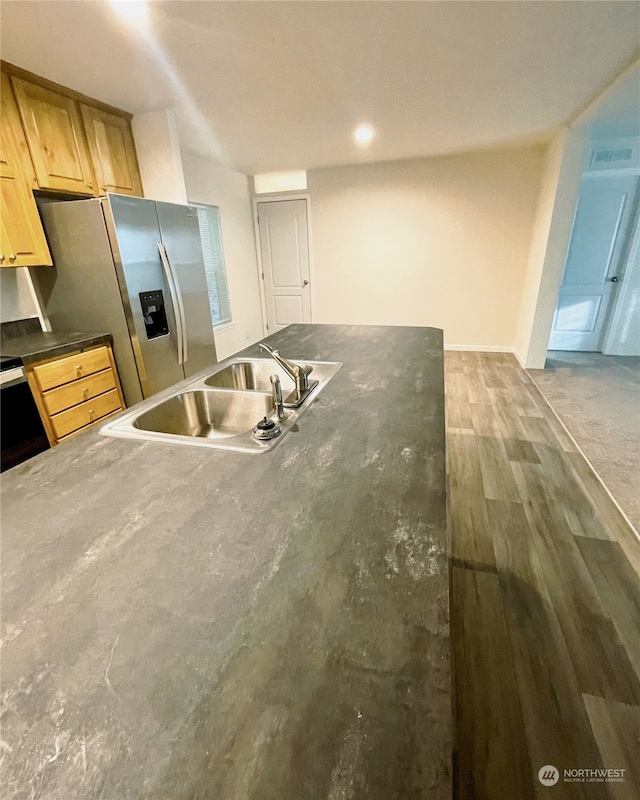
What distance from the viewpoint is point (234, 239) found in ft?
16.0

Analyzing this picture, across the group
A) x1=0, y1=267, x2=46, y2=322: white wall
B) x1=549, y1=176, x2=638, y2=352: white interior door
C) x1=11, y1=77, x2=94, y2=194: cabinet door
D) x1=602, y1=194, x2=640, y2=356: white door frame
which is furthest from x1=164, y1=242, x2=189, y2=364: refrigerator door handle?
x1=602, y1=194, x2=640, y2=356: white door frame

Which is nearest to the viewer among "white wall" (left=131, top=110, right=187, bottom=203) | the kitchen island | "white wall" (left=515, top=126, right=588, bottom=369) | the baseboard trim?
the kitchen island

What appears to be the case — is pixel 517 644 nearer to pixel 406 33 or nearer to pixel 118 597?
pixel 118 597

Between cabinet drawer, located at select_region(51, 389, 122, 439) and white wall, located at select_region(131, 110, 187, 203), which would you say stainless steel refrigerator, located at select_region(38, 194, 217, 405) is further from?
white wall, located at select_region(131, 110, 187, 203)

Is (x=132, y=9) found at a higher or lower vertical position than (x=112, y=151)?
higher

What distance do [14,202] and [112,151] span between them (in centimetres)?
97

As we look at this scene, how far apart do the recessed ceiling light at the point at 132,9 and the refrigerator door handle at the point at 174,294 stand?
3.76 feet

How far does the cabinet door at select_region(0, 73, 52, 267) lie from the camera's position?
2078mm

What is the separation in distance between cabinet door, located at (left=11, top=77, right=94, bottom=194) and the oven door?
1.36 meters

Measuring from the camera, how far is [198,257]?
299 cm

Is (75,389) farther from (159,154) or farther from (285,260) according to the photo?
(285,260)

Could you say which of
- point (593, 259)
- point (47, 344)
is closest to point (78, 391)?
point (47, 344)

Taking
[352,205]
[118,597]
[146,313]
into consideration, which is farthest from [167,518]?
[352,205]

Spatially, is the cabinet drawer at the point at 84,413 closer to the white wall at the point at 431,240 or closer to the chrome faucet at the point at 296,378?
the chrome faucet at the point at 296,378
